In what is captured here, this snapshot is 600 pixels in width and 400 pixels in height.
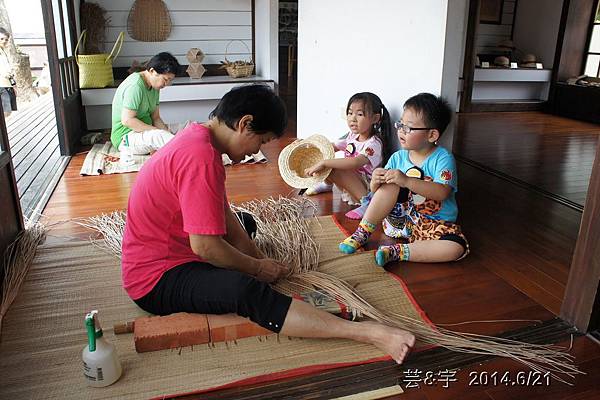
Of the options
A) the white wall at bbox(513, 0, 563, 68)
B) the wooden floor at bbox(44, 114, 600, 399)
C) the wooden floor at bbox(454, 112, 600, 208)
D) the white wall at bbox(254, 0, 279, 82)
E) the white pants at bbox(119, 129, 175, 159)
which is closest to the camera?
the wooden floor at bbox(44, 114, 600, 399)

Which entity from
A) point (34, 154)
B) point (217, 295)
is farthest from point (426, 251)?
point (34, 154)

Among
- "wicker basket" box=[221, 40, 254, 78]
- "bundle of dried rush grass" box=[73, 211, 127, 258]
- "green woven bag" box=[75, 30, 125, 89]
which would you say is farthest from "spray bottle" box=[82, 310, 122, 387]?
"wicker basket" box=[221, 40, 254, 78]

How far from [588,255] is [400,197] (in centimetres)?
88

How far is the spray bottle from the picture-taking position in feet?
4.59

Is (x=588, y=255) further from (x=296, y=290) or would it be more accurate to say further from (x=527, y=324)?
(x=296, y=290)

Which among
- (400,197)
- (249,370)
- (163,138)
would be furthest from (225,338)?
(163,138)

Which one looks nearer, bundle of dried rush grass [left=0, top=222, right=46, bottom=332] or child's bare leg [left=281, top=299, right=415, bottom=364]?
child's bare leg [left=281, top=299, right=415, bottom=364]

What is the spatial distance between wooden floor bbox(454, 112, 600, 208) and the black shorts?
7.78 feet

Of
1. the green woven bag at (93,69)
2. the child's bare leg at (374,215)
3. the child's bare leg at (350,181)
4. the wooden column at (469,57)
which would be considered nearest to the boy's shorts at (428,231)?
the child's bare leg at (374,215)

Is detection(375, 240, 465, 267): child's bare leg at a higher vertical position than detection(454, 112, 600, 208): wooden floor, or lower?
higher

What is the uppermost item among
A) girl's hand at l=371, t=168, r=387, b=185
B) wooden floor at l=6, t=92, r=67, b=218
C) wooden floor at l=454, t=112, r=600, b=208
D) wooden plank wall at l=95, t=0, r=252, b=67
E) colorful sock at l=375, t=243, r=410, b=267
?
wooden plank wall at l=95, t=0, r=252, b=67

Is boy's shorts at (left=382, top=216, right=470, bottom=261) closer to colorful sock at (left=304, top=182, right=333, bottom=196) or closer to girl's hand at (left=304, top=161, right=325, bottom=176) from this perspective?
girl's hand at (left=304, top=161, right=325, bottom=176)

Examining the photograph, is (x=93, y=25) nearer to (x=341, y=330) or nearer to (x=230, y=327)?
(x=230, y=327)

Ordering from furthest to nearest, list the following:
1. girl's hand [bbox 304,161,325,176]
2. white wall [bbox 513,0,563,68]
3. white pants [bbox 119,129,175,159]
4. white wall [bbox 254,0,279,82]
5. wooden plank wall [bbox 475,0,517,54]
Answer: wooden plank wall [bbox 475,0,517,54] → white wall [bbox 513,0,563,68] → white wall [bbox 254,0,279,82] → white pants [bbox 119,129,175,159] → girl's hand [bbox 304,161,325,176]
